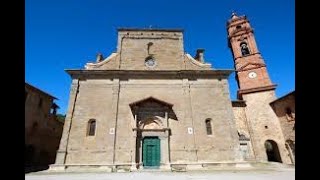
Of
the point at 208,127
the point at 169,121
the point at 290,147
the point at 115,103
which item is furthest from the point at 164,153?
the point at 290,147

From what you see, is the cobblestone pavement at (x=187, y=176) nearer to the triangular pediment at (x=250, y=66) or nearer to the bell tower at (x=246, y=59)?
the bell tower at (x=246, y=59)

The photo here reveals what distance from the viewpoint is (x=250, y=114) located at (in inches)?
908

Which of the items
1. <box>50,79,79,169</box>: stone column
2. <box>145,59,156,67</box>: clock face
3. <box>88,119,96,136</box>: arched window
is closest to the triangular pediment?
<box>145,59,156,67</box>: clock face

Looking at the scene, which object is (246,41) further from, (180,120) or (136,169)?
(136,169)

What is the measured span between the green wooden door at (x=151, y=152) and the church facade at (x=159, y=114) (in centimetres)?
8

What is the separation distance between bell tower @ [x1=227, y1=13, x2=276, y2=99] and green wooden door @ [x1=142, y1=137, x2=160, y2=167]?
458 inches

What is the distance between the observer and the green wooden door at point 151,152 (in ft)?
59.1

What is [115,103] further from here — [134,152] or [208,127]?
[208,127]

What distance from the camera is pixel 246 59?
89.8 ft

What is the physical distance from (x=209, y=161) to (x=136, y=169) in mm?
5537

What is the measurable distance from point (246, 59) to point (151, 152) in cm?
1653

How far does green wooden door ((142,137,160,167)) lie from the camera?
18016mm

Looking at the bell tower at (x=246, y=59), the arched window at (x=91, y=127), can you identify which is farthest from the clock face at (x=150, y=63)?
the bell tower at (x=246, y=59)
